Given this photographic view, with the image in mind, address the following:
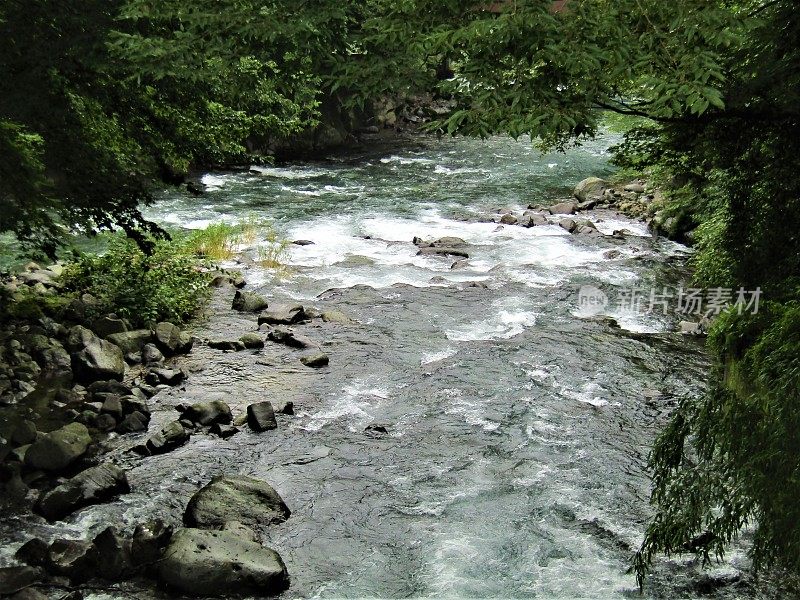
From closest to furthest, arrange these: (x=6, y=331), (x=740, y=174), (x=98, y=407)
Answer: (x=740, y=174) → (x=98, y=407) → (x=6, y=331)

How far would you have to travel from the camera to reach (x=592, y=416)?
9.88 metres

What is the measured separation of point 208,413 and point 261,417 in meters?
0.65

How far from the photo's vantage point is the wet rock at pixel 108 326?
38.2 ft

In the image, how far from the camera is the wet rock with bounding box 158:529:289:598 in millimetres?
6477

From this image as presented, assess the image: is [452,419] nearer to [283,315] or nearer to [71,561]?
[283,315]

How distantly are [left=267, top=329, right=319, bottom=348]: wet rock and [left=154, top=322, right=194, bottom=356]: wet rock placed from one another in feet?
4.06

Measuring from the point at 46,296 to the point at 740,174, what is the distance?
33.6ft

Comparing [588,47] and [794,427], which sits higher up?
[588,47]

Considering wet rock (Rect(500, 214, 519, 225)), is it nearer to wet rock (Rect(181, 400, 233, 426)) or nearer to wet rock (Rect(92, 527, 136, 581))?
wet rock (Rect(181, 400, 233, 426))

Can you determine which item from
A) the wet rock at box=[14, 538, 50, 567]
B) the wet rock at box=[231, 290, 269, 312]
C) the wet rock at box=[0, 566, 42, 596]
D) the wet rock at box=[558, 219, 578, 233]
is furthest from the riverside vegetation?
the wet rock at box=[558, 219, 578, 233]

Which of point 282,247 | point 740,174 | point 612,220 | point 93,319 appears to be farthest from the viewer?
point 612,220

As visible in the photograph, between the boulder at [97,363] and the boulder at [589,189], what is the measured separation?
15286mm

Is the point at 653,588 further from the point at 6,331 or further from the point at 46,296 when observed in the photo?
the point at 46,296

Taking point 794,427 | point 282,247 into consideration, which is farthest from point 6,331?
point 794,427
